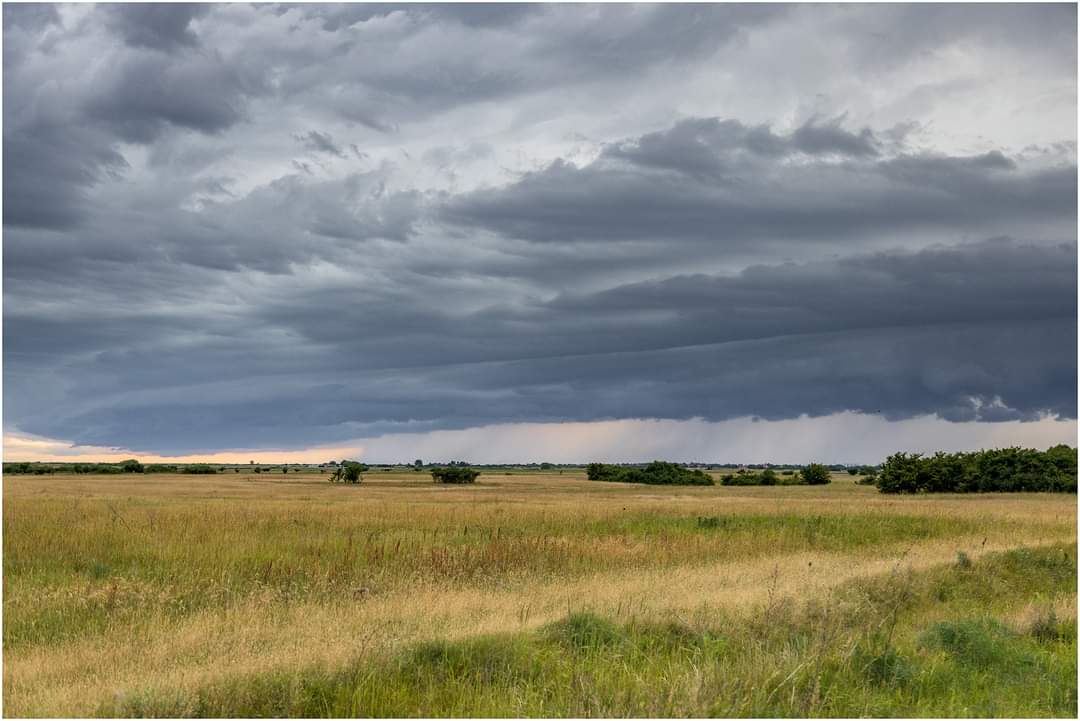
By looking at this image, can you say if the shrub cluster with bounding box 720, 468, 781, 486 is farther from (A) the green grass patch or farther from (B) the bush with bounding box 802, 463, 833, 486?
(A) the green grass patch

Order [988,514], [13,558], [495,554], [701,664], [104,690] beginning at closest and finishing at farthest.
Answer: [104,690], [701,664], [13,558], [495,554], [988,514]

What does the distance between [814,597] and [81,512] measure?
34171 mm

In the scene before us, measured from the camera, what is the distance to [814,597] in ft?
53.6

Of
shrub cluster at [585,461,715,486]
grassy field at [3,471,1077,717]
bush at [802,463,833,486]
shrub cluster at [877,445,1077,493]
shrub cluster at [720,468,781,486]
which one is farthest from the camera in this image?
shrub cluster at [585,461,715,486]

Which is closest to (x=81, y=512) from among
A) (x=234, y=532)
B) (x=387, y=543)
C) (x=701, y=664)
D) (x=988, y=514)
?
(x=234, y=532)

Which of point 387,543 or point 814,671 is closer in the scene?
point 814,671

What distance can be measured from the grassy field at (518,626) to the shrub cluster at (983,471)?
195 ft

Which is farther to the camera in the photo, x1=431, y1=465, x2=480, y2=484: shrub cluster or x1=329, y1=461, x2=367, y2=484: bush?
x1=431, y1=465, x2=480, y2=484: shrub cluster

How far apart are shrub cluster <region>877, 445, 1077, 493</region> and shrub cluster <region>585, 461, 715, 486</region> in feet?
105

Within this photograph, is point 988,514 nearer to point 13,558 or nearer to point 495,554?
point 495,554

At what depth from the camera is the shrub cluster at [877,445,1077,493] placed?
86.1m

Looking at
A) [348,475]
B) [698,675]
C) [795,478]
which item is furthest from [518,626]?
[795,478]

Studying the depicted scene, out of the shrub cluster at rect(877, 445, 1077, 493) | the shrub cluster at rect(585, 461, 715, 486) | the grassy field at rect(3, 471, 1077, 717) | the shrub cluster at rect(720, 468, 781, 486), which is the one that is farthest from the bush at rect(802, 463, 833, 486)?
the grassy field at rect(3, 471, 1077, 717)

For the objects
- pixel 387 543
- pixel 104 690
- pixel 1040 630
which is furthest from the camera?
pixel 387 543
